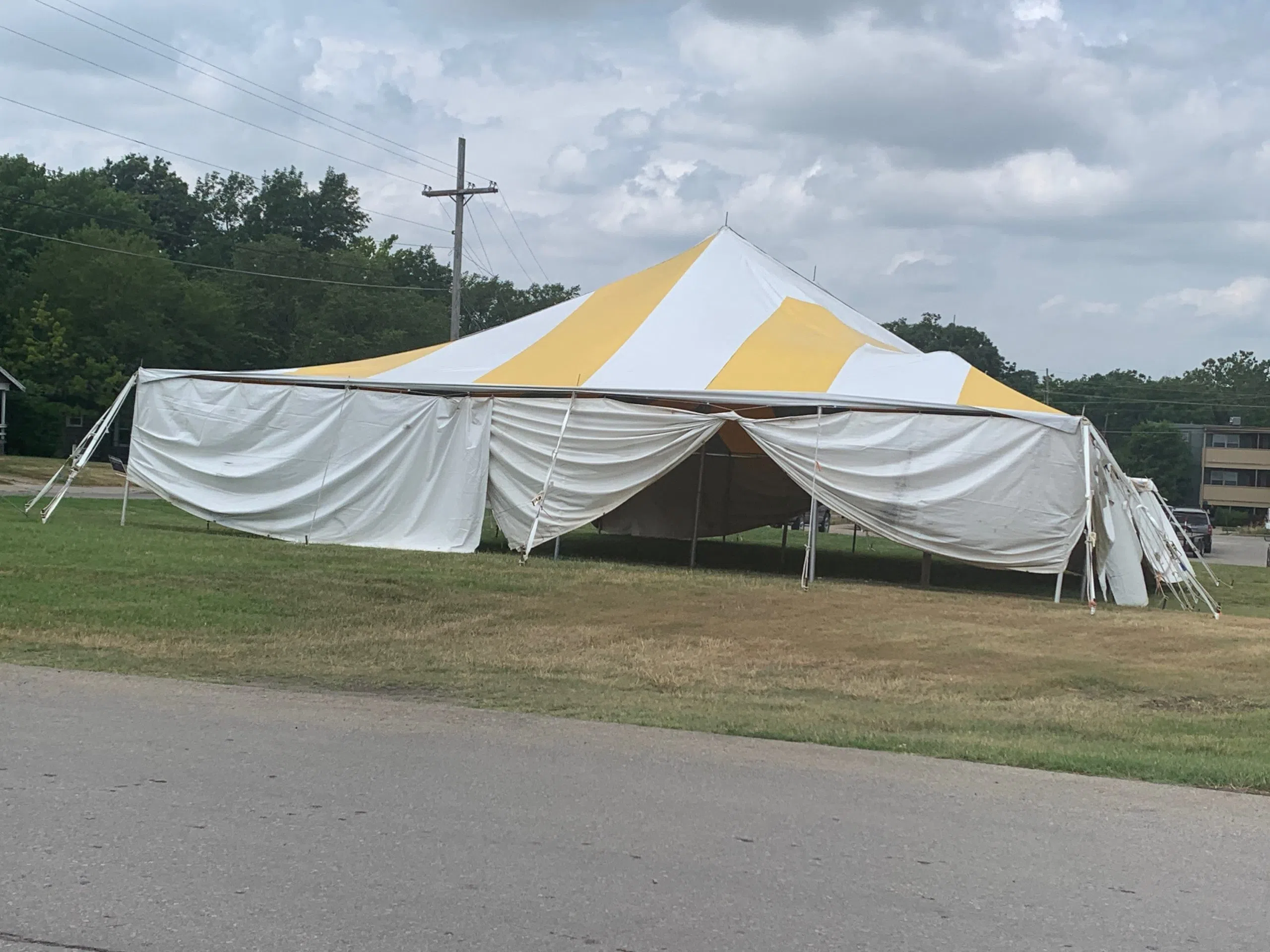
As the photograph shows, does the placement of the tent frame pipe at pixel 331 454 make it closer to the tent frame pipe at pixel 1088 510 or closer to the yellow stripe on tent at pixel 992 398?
the yellow stripe on tent at pixel 992 398

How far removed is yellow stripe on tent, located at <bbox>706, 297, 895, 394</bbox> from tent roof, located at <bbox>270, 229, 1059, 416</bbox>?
0.07 ft

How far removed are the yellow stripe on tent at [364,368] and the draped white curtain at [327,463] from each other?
11.6 inches

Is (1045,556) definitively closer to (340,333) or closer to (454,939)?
(454,939)

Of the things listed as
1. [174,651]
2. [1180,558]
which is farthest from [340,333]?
[174,651]

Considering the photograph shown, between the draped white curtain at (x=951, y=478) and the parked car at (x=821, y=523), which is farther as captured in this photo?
the parked car at (x=821, y=523)

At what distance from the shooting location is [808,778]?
584cm

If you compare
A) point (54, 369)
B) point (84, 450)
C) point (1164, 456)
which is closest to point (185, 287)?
point (54, 369)

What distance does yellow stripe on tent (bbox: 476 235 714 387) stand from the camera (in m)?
16.1

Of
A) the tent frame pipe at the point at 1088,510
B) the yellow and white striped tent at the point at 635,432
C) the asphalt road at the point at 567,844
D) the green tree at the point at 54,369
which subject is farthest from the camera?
the green tree at the point at 54,369

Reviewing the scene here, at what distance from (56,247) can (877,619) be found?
1801 inches

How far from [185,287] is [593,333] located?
39.0 metres

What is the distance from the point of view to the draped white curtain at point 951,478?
13.9 meters

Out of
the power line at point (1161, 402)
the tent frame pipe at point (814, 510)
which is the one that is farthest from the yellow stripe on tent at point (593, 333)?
the power line at point (1161, 402)

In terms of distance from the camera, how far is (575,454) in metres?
15.5
